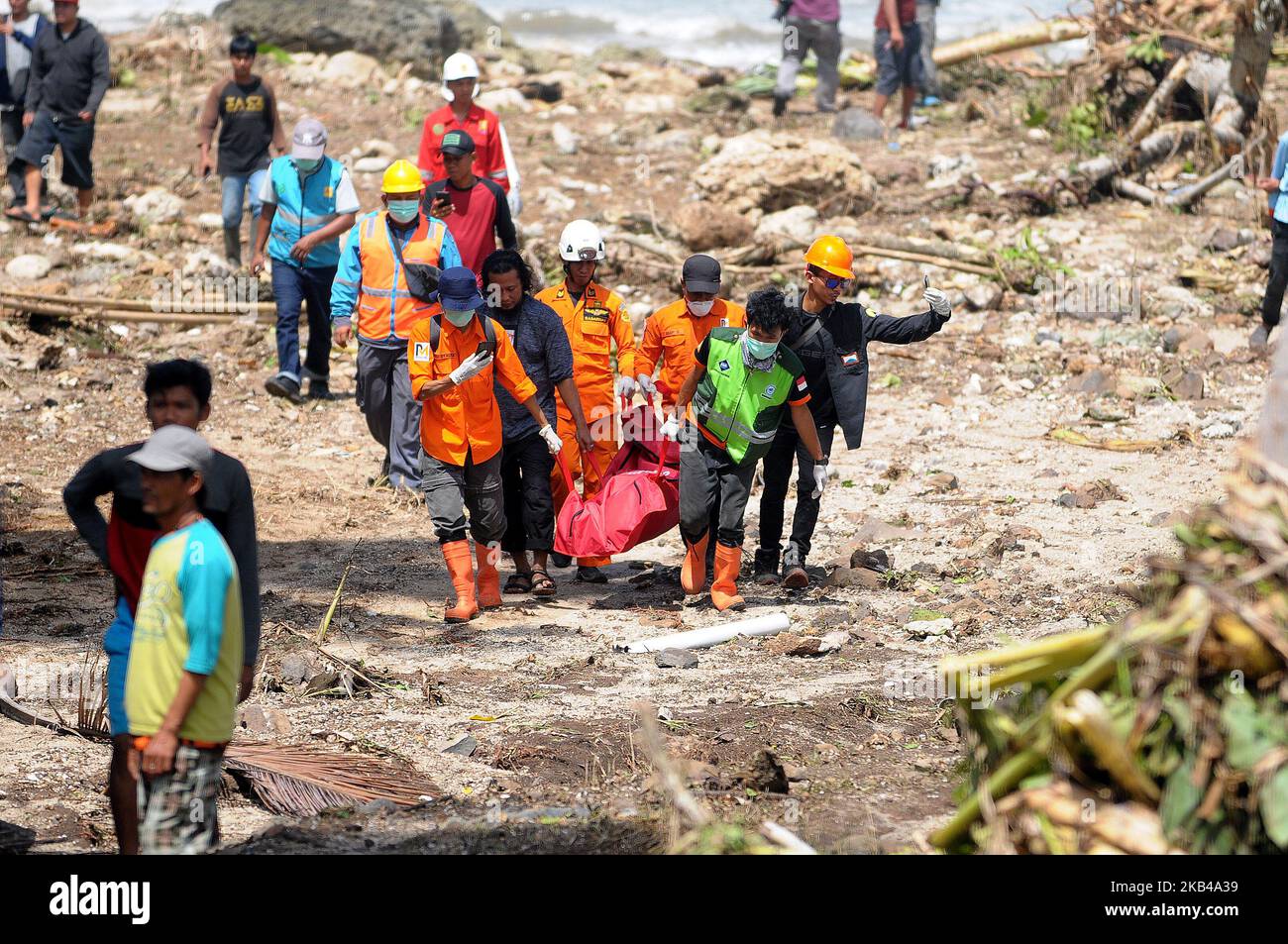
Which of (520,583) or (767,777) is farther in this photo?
(520,583)

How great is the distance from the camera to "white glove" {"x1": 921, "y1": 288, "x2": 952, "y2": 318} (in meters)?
7.03

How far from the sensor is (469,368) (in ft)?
21.5

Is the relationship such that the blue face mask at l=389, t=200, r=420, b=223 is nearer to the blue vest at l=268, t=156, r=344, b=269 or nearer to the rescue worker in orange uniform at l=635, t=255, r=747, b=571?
the blue vest at l=268, t=156, r=344, b=269

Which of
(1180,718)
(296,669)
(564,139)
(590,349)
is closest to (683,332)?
(590,349)

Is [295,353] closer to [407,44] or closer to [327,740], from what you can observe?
[327,740]

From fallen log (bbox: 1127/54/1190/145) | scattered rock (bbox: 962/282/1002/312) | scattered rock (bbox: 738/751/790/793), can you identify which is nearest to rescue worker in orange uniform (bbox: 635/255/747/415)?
scattered rock (bbox: 738/751/790/793)

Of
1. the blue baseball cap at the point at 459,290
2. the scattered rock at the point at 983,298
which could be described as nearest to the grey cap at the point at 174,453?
the blue baseball cap at the point at 459,290

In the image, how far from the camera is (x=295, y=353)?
394 inches

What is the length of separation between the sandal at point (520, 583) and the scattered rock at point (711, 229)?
5.60 metres

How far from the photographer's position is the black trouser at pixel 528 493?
721 centimetres

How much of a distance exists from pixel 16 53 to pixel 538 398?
26.9ft

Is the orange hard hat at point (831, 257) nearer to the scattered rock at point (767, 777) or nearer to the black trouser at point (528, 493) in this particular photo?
the black trouser at point (528, 493)

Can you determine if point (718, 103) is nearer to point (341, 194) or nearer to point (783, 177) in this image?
point (783, 177)

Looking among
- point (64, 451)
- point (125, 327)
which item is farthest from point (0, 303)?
point (64, 451)
